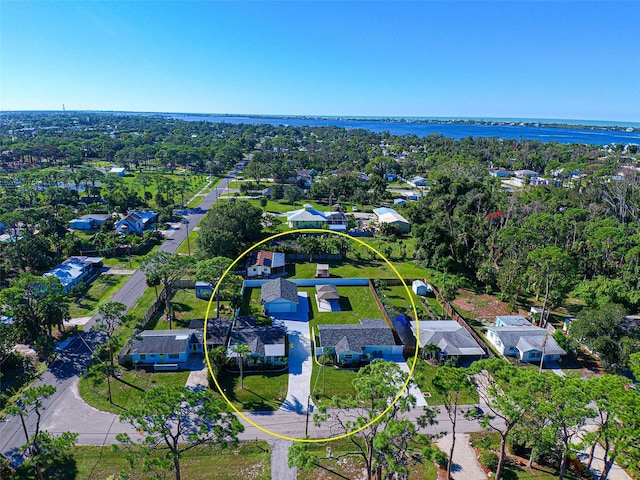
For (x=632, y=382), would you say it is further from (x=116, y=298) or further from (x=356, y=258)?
(x=116, y=298)

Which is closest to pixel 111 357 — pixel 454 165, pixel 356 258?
pixel 356 258

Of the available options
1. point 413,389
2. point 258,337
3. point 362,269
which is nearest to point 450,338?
point 413,389

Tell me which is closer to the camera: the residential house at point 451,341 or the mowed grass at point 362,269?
the residential house at point 451,341

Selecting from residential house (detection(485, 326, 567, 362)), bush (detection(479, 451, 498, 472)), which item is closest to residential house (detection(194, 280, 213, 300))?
residential house (detection(485, 326, 567, 362))

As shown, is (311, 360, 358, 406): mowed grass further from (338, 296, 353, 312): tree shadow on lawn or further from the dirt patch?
the dirt patch

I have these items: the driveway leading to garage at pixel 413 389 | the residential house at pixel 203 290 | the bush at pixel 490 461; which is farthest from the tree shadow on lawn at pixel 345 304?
the bush at pixel 490 461

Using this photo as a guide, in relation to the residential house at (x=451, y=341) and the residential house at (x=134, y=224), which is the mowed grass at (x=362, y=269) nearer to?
the residential house at (x=451, y=341)
